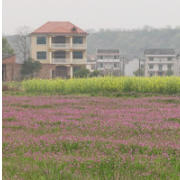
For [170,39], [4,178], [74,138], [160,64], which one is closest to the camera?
[4,178]

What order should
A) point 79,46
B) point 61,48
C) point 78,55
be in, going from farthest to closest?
point 78,55 < point 79,46 < point 61,48

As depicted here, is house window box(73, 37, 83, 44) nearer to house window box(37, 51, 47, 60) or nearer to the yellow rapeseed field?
house window box(37, 51, 47, 60)

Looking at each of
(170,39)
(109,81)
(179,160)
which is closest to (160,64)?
(170,39)

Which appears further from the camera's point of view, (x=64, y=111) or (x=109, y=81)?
(x=109, y=81)

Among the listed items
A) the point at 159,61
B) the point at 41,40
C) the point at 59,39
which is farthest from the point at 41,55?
the point at 159,61

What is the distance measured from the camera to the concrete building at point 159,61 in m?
118

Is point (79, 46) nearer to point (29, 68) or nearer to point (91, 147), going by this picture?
point (29, 68)

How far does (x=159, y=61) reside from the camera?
11838 centimetres

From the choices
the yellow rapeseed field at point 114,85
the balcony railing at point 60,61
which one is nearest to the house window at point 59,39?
the balcony railing at point 60,61

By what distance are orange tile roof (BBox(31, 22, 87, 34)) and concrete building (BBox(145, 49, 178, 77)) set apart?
45.1 m

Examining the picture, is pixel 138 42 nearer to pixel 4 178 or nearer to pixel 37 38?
pixel 37 38

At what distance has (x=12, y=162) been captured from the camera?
7.92 m

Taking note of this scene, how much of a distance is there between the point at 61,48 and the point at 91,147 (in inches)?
2517

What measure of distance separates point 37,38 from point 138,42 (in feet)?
414
